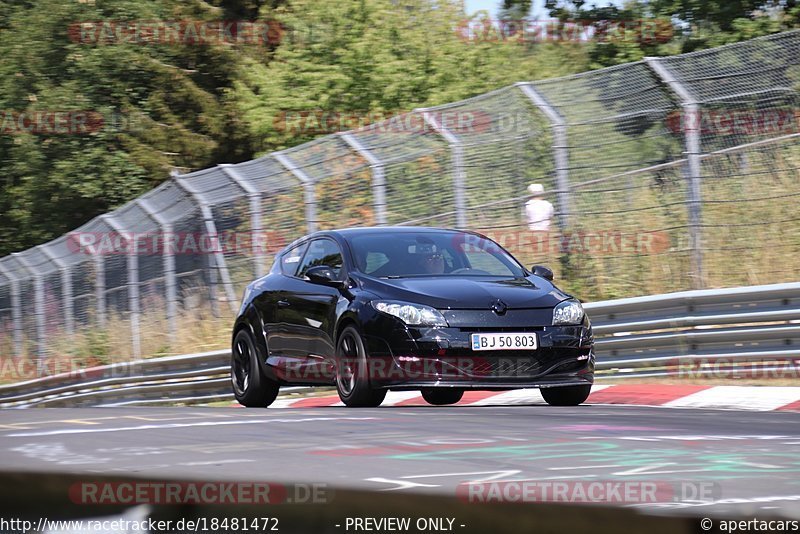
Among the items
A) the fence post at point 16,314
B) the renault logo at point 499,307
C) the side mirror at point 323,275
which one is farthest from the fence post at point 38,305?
the renault logo at point 499,307

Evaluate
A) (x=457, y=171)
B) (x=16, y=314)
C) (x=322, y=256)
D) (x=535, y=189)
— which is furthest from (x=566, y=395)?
(x=16, y=314)

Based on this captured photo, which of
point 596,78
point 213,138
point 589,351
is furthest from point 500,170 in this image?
point 213,138

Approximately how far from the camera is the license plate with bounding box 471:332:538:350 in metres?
9.12

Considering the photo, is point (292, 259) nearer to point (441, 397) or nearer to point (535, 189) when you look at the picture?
point (441, 397)

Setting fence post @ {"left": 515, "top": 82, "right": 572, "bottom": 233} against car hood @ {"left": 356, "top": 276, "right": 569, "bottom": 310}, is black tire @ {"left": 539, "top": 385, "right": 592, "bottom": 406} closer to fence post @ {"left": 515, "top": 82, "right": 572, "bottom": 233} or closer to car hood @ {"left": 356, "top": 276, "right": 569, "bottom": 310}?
car hood @ {"left": 356, "top": 276, "right": 569, "bottom": 310}

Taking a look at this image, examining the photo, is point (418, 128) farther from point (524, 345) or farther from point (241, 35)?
point (241, 35)

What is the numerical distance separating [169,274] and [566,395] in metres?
9.84

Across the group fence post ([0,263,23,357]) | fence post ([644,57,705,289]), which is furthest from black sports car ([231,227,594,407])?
fence post ([0,263,23,357])

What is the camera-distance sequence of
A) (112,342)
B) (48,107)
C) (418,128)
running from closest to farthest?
(418,128)
(112,342)
(48,107)

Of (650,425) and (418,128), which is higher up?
(650,425)

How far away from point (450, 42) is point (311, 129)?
385 cm

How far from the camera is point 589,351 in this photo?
963 centimetres

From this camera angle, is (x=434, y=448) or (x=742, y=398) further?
(x=742, y=398)

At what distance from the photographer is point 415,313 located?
361 inches
